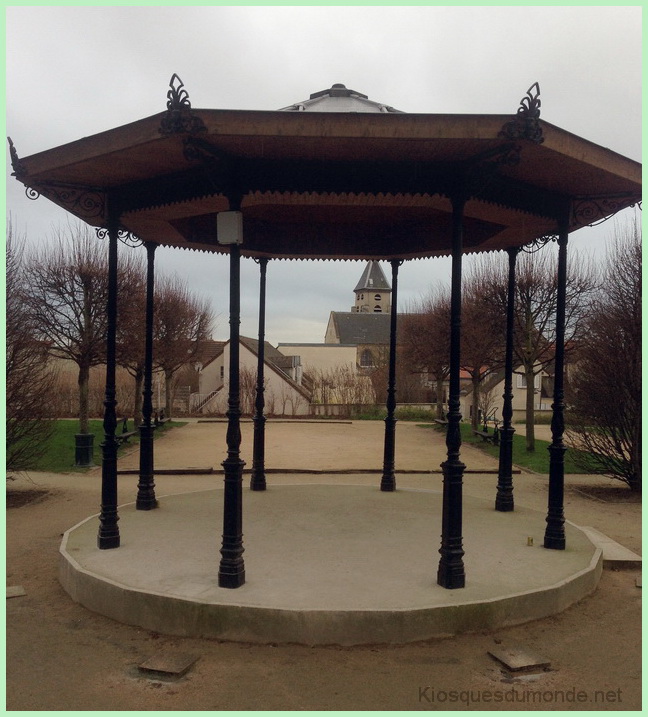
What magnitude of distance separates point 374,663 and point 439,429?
2597 cm

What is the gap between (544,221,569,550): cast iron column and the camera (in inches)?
268

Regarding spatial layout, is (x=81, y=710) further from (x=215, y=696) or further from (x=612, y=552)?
(x=612, y=552)

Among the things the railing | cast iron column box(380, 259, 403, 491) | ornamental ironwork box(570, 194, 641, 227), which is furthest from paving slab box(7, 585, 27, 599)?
the railing

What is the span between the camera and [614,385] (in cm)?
1293

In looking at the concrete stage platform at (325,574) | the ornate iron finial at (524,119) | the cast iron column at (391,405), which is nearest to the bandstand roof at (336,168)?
the ornate iron finial at (524,119)

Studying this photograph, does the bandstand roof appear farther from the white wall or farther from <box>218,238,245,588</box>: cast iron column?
the white wall

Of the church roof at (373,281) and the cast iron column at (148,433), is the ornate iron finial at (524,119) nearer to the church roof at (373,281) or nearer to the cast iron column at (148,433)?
the cast iron column at (148,433)

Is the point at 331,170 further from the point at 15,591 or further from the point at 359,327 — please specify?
the point at 359,327

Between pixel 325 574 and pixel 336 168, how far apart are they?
377cm

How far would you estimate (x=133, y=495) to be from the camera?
12.2m

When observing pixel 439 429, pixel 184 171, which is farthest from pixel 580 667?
pixel 439 429

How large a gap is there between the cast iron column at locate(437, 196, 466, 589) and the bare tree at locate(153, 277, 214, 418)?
1961cm

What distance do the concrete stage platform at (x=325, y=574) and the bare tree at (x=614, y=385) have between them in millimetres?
5648

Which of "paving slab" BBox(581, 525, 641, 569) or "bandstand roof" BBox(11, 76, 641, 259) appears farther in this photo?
"paving slab" BBox(581, 525, 641, 569)
